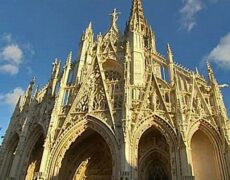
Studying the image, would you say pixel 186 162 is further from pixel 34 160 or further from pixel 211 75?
pixel 34 160

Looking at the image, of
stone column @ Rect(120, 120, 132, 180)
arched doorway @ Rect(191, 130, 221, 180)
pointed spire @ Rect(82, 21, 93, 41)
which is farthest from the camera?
pointed spire @ Rect(82, 21, 93, 41)

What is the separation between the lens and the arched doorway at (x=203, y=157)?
610 inches

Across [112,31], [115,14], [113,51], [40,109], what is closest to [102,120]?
[40,109]

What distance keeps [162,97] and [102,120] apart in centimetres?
402

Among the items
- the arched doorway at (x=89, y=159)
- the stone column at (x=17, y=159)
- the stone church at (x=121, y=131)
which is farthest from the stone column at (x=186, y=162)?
the stone column at (x=17, y=159)

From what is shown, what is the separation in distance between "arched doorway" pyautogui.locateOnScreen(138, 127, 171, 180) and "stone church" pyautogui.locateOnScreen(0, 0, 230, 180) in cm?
6

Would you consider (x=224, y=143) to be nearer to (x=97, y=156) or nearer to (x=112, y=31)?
(x=97, y=156)

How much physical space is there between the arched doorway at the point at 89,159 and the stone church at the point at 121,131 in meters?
0.07

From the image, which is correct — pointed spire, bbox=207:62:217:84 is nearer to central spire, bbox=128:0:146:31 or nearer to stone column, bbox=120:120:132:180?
stone column, bbox=120:120:132:180

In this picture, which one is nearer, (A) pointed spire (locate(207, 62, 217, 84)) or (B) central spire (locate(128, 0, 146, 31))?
(A) pointed spire (locate(207, 62, 217, 84))

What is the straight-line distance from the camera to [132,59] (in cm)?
2169

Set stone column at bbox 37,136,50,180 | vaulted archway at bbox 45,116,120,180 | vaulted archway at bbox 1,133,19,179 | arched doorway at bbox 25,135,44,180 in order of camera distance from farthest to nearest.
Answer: arched doorway at bbox 25,135,44,180
vaulted archway at bbox 1,133,19,179
vaulted archway at bbox 45,116,120,180
stone column at bbox 37,136,50,180

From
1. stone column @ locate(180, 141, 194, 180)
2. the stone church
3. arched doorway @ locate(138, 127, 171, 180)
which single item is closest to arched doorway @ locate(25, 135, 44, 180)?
the stone church

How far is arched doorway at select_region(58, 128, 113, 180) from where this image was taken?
715 inches
